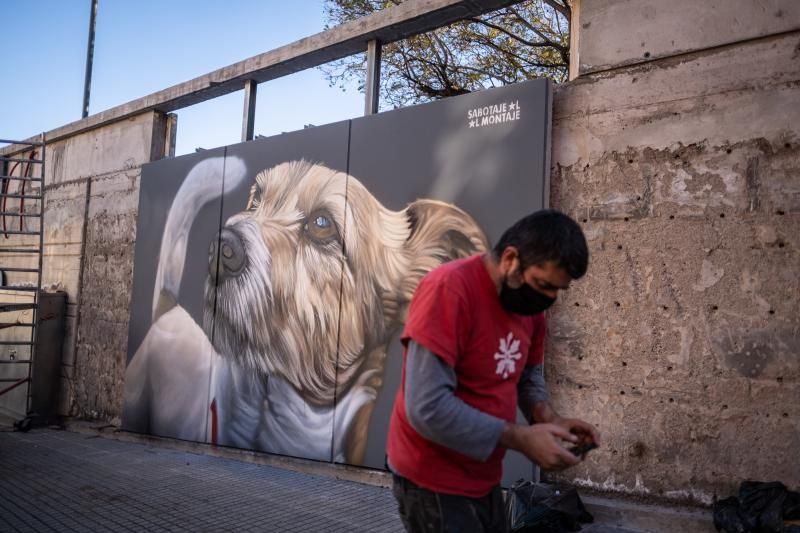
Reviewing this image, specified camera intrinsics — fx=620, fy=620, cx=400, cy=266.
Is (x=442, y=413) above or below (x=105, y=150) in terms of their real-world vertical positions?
below

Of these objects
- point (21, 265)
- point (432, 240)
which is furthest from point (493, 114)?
point (21, 265)

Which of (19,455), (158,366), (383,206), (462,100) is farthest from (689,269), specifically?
(19,455)

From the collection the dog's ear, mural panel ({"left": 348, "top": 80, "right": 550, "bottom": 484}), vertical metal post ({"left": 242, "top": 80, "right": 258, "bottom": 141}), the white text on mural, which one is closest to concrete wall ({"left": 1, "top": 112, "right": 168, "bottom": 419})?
vertical metal post ({"left": 242, "top": 80, "right": 258, "bottom": 141})

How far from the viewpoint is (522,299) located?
1.88m

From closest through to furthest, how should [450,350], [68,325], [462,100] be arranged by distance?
[450,350] < [462,100] < [68,325]

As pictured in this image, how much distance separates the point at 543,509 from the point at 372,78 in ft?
14.0

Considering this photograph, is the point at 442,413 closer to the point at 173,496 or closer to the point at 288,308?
the point at 173,496

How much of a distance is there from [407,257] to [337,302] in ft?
2.87

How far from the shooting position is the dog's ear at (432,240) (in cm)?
495

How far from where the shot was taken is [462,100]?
16.7 feet

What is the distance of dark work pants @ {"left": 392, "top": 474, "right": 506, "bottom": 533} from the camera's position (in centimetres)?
181

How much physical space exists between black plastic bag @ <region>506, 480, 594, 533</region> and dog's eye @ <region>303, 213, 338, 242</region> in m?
2.93

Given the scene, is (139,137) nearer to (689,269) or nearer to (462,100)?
(462,100)

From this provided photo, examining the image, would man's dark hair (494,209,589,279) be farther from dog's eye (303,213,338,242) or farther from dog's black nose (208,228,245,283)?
dog's black nose (208,228,245,283)
